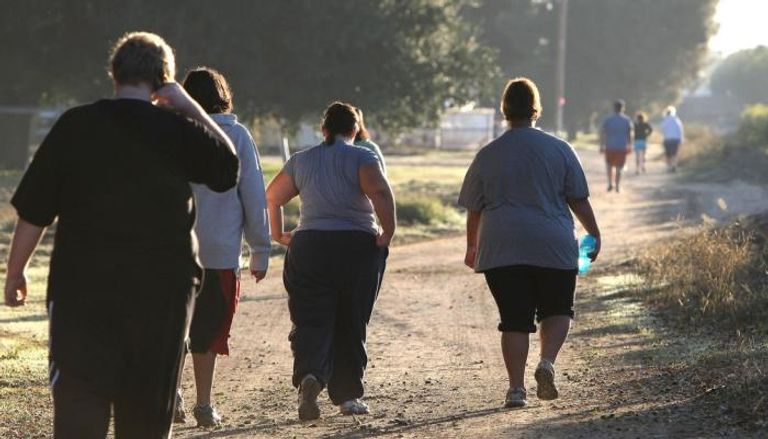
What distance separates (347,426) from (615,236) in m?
12.9

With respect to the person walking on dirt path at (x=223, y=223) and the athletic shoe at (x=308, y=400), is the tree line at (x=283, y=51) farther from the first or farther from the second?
the person walking on dirt path at (x=223, y=223)

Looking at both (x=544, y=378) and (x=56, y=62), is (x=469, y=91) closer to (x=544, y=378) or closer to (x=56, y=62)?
(x=56, y=62)

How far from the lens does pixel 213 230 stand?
24.3ft

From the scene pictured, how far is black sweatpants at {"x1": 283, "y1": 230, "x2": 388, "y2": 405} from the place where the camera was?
817 centimetres

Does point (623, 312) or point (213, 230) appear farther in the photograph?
point (623, 312)

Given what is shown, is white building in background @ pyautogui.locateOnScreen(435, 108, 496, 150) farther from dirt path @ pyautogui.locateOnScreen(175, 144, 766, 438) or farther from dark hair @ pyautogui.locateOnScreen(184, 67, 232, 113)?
dark hair @ pyautogui.locateOnScreen(184, 67, 232, 113)

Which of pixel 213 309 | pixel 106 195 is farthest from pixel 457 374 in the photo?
pixel 106 195

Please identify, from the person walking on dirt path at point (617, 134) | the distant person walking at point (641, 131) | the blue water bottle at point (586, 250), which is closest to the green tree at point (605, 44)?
the distant person walking at point (641, 131)

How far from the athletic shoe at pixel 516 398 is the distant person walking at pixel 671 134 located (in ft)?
90.7

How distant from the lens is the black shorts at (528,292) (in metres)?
8.10

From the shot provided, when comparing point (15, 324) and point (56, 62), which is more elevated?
point (56, 62)

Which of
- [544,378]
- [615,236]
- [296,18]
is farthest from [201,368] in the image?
[296,18]

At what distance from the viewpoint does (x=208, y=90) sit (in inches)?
294

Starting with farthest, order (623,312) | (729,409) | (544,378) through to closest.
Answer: (623,312) → (544,378) → (729,409)
